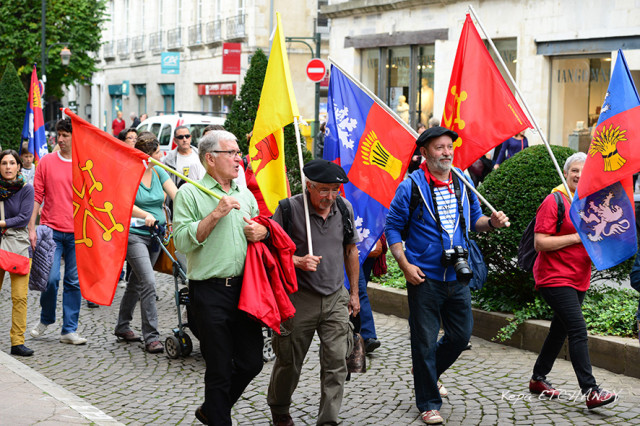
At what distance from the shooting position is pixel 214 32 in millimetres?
38938

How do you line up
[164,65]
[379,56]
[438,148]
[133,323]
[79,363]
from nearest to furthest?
[438,148]
[79,363]
[133,323]
[379,56]
[164,65]

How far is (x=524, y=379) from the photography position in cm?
694

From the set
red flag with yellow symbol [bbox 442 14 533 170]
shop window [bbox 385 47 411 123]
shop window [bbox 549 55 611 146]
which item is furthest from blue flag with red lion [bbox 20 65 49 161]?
shop window [bbox 385 47 411 123]

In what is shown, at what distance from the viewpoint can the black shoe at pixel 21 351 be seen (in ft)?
25.8

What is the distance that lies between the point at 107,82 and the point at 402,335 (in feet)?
156

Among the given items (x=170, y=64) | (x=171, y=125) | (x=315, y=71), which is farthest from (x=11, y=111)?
(x=170, y=64)

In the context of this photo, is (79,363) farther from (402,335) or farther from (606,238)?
(606,238)

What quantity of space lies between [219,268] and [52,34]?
3652 centimetres

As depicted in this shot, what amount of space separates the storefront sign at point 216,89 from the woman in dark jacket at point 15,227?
1140 inches

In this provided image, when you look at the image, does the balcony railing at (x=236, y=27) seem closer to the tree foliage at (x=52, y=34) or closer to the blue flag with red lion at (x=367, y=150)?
the tree foliage at (x=52, y=34)

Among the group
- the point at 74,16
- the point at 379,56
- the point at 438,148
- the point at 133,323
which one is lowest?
the point at 133,323

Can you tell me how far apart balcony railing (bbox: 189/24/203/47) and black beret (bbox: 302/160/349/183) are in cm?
3548

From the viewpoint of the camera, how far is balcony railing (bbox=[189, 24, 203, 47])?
133 ft

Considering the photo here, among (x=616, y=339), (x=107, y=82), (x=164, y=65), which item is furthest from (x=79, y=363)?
(x=107, y=82)
